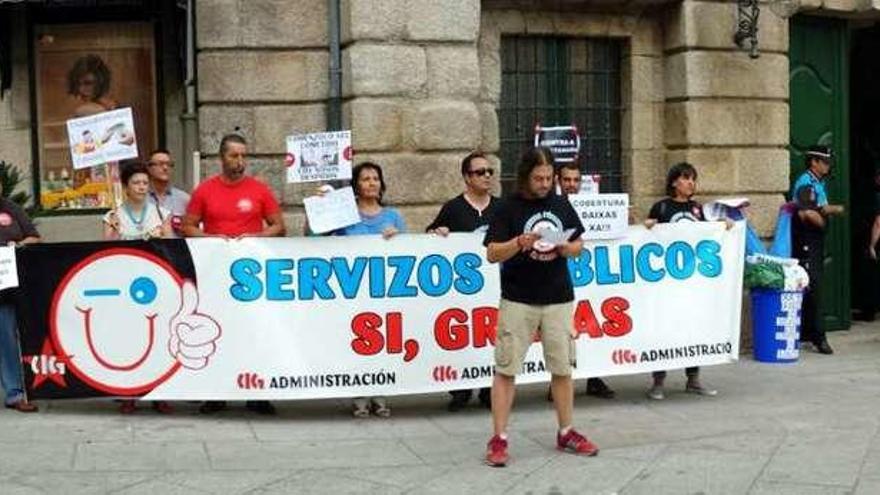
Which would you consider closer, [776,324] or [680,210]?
[680,210]

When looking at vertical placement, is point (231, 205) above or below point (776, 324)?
above

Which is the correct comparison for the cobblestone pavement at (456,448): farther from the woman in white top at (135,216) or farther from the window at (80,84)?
the window at (80,84)

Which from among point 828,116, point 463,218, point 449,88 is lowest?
point 463,218

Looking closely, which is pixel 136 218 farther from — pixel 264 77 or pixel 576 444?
pixel 576 444

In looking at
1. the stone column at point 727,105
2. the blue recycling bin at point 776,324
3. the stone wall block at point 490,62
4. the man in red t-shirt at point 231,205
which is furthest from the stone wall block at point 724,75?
the man in red t-shirt at point 231,205

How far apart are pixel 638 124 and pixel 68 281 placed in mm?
→ 5784

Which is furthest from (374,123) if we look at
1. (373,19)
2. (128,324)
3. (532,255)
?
(532,255)

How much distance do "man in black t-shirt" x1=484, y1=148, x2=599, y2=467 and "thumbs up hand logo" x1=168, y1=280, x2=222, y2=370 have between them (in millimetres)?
2165

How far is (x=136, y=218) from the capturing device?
8.90 meters

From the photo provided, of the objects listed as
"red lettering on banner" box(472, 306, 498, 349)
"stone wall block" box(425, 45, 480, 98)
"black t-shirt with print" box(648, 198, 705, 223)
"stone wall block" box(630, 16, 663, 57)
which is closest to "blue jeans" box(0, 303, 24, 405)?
"red lettering on banner" box(472, 306, 498, 349)

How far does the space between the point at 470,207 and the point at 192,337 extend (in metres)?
2.17

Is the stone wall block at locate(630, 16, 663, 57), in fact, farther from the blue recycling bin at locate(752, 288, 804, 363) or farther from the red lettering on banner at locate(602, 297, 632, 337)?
the red lettering on banner at locate(602, 297, 632, 337)

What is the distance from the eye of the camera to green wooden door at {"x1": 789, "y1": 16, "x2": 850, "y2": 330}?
12695 millimetres

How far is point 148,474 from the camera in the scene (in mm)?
6992
